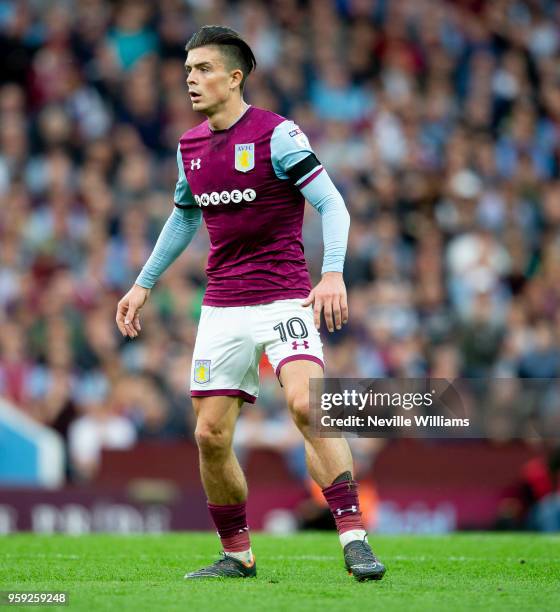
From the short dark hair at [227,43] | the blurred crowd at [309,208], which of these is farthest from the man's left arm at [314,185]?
the blurred crowd at [309,208]

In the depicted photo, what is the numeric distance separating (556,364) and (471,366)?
94cm

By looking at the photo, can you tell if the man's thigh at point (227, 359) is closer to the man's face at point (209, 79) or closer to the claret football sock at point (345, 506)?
the claret football sock at point (345, 506)

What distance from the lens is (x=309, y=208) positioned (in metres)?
15.6

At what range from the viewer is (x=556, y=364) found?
48.9 ft

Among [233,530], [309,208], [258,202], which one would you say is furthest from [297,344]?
[309,208]

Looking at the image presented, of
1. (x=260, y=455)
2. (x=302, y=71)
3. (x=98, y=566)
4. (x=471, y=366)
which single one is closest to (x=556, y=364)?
(x=471, y=366)

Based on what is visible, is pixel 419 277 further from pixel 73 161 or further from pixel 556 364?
pixel 73 161

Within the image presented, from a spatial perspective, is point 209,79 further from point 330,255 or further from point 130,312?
point 130,312

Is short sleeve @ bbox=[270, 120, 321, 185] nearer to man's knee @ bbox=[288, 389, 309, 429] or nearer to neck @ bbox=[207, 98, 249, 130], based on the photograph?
neck @ bbox=[207, 98, 249, 130]

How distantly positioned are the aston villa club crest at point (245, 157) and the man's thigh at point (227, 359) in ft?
2.21

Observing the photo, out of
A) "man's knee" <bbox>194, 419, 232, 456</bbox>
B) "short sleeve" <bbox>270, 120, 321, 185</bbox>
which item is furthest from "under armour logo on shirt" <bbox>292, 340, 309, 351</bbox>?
"short sleeve" <bbox>270, 120, 321, 185</bbox>

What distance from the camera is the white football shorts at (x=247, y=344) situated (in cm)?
646

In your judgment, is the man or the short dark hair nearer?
the man

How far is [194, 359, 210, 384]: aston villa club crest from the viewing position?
6598 mm
